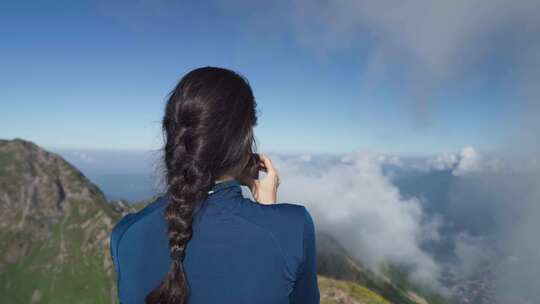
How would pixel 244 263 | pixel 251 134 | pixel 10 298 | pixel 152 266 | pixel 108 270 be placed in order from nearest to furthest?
pixel 244 263
pixel 152 266
pixel 251 134
pixel 10 298
pixel 108 270

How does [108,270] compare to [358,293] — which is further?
[108,270]

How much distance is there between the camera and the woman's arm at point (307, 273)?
3.00 m

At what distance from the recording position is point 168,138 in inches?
139

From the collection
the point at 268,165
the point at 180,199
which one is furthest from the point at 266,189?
the point at 180,199

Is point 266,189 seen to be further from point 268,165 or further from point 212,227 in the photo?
point 212,227

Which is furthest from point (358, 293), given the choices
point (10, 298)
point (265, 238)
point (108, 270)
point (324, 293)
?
point (10, 298)

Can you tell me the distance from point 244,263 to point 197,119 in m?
1.41

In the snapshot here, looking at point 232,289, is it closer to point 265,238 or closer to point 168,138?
point 265,238

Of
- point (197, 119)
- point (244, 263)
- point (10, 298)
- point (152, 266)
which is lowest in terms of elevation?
point (10, 298)

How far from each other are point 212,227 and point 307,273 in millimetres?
1002

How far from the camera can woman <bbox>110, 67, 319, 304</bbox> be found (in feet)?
9.58

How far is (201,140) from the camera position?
321 centimetres

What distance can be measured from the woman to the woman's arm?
11mm

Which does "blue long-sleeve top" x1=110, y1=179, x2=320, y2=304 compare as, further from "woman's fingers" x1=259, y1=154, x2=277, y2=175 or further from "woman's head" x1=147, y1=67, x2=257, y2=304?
"woman's fingers" x1=259, y1=154, x2=277, y2=175
